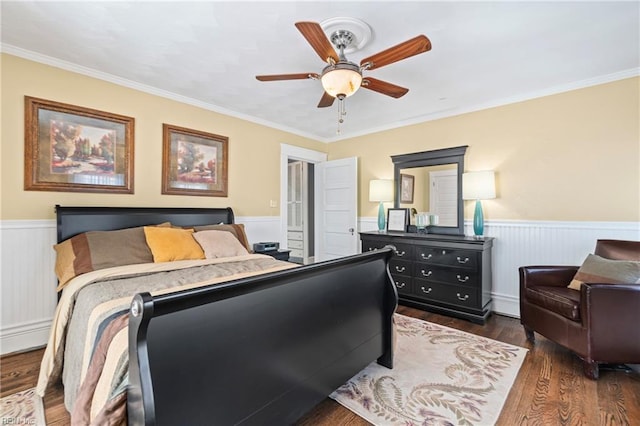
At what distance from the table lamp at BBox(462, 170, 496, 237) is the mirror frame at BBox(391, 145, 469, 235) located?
213mm

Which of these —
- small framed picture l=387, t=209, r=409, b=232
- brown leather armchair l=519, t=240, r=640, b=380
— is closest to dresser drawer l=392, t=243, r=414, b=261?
small framed picture l=387, t=209, r=409, b=232

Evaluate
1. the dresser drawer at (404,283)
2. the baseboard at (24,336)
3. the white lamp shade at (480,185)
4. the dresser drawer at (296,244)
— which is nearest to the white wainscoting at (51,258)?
the baseboard at (24,336)

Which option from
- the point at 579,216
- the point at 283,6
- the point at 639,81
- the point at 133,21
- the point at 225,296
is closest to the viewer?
the point at 225,296

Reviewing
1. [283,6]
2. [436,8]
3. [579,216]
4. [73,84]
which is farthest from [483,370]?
[73,84]

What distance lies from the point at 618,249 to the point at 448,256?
1.43 metres

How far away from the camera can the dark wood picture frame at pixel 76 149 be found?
2.59 m

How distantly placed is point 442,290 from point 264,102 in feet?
10.3

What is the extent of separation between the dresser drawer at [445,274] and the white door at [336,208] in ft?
4.50

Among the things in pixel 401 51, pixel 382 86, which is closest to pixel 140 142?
pixel 382 86

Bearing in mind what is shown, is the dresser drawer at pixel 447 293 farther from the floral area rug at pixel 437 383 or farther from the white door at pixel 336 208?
the white door at pixel 336 208

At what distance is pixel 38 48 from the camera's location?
2.51 meters

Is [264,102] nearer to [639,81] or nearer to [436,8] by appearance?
[436,8]

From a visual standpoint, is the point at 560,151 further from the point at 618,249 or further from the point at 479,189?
the point at 618,249

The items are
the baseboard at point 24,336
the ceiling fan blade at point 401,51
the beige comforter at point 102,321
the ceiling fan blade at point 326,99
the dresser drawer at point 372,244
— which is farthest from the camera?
the dresser drawer at point 372,244
